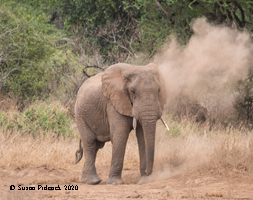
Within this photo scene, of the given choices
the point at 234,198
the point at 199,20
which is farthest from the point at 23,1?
the point at 234,198

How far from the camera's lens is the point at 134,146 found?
10.8 m

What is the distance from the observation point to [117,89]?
7.66m

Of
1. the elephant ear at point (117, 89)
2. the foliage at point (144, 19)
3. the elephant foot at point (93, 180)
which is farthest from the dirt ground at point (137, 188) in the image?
the foliage at point (144, 19)

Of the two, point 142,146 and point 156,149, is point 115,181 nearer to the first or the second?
point 142,146

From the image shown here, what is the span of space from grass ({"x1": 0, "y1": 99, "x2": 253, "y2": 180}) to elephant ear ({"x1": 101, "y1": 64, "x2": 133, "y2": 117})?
146 centimetres

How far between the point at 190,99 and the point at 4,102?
6.09 metres

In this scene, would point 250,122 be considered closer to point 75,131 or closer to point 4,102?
point 75,131

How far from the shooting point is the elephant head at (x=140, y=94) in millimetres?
7098

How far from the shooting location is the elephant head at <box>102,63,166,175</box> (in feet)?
23.3

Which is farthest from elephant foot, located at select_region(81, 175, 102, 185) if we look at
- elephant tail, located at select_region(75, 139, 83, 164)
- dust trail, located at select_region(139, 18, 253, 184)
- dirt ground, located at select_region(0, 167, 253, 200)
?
dust trail, located at select_region(139, 18, 253, 184)

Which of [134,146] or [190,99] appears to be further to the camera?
[190,99]

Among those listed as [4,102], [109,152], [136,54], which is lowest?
[109,152]

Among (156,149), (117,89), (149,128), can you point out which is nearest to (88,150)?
(117,89)

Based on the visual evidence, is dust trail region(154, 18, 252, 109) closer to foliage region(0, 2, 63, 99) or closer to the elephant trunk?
the elephant trunk
